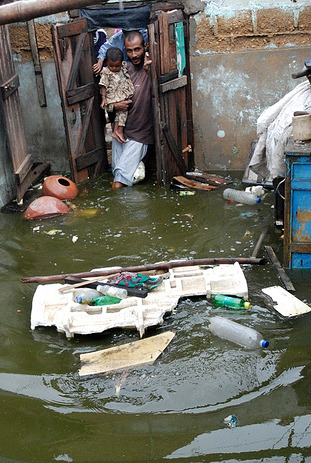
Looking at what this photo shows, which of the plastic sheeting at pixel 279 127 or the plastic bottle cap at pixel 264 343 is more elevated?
the plastic sheeting at pixel 279 127

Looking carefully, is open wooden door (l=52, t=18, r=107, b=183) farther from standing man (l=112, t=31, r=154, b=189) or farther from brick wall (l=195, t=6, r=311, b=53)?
brick wall (l=195, t=6, r=311, b=53)

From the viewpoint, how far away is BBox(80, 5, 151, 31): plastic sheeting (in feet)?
28.2

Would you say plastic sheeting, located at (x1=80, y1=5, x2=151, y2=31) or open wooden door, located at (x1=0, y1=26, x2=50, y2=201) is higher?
plastic sheeting, located at (x1=80, y1=5, x2=151, y2=31)

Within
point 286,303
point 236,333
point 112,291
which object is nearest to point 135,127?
point 112,291

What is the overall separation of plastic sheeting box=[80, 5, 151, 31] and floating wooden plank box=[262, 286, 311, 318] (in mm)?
5041

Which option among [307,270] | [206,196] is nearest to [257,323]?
[307,270]

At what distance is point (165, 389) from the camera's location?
4324 mm

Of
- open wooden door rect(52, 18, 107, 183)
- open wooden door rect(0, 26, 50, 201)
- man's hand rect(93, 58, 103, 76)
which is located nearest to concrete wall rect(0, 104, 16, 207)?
open wooden door rect(0, 26, 50, 201)

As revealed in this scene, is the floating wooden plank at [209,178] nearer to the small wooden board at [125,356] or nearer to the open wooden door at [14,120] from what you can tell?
the open wooden door at [14,120]

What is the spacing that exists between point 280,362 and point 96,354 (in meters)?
1.51

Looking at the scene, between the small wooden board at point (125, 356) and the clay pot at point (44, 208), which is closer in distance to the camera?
the small wooden board at point (125, 356)

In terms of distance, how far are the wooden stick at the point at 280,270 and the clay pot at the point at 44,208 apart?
3149 millimetres

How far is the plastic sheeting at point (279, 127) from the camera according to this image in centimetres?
632

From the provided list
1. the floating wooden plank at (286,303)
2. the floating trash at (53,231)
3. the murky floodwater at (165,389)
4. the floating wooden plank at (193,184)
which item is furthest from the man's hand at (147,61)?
the floating wooden plank at (286,303)
